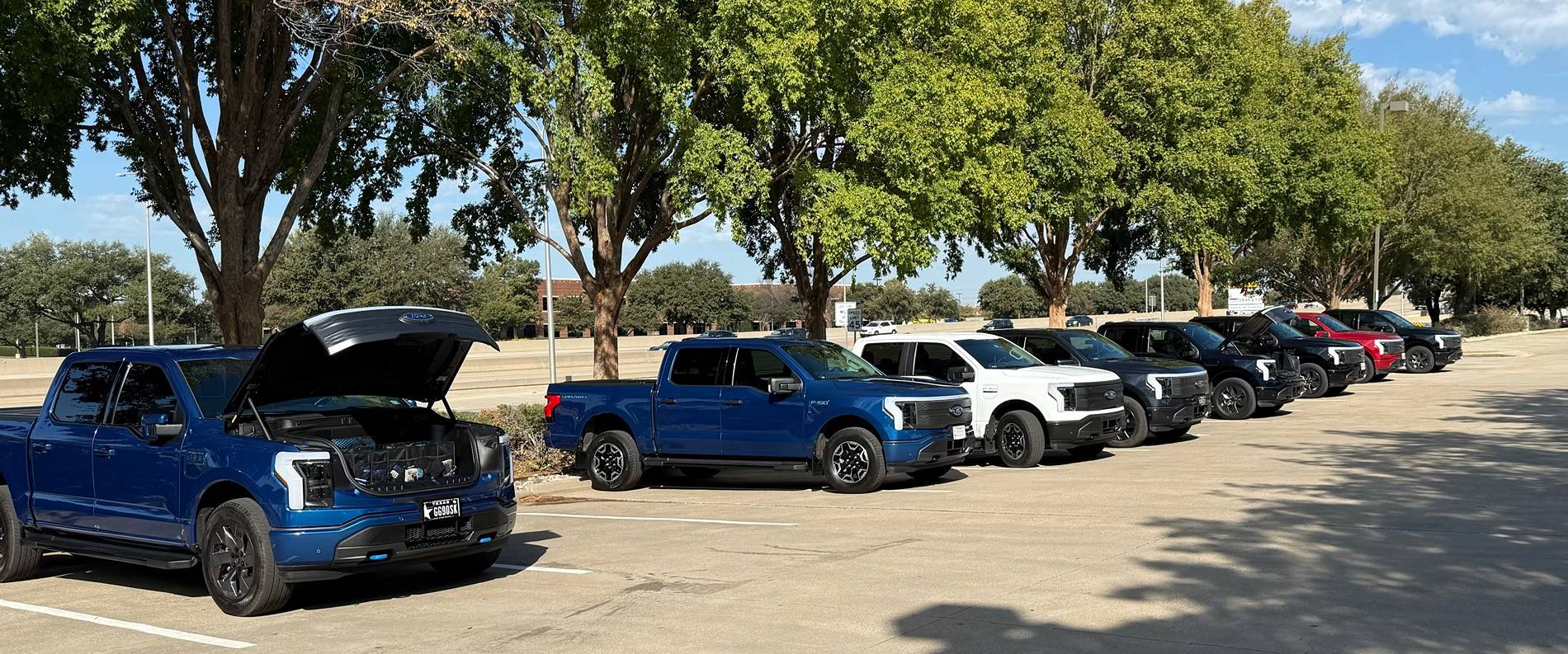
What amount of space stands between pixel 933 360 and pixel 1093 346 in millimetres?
3783

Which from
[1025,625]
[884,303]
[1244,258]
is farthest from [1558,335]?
[884,303]

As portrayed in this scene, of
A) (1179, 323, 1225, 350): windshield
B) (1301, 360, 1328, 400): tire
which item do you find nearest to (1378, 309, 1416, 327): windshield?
(1301, 360, 1328, 400): tire

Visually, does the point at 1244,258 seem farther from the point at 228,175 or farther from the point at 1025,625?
the point at 1025,625

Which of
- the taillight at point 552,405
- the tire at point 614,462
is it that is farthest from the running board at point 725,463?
the taillight at point 552,405

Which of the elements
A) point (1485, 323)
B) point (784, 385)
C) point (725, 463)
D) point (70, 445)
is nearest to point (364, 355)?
point (70, 445)

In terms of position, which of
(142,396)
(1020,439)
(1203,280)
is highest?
(1203,280)

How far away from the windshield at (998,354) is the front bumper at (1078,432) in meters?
1.09

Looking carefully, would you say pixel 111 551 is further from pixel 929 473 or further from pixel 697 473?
pixel 929 473

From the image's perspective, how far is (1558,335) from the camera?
6162 cm

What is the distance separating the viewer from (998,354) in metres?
17.2

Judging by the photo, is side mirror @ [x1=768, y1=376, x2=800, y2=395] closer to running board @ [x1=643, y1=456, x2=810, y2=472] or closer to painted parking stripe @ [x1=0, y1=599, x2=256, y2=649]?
running board @ [x1=643, y1=456, x2=810, y2=472]

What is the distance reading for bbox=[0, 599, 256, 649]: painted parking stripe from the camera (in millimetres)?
7414

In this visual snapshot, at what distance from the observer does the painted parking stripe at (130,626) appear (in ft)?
24.3

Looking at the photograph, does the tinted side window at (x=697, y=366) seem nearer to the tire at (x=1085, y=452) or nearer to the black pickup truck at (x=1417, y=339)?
the tire at (x=1085, y=452)
